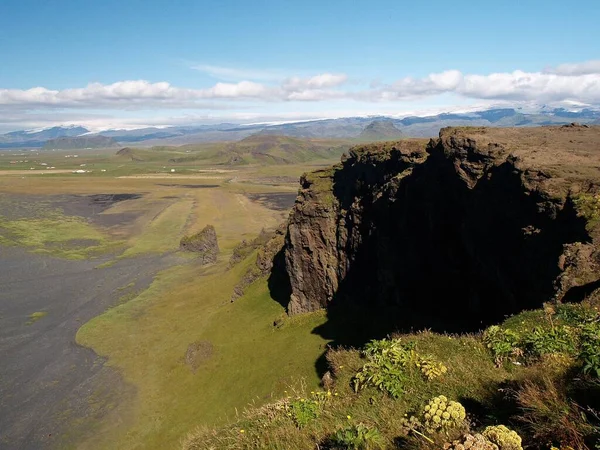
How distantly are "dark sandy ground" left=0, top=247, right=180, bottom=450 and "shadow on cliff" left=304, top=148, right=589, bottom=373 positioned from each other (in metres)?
24.5

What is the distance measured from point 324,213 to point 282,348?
17115 millimetres

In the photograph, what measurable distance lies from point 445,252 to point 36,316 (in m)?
63.3

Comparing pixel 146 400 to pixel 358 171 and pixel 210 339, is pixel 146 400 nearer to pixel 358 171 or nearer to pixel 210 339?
pixel 210 339

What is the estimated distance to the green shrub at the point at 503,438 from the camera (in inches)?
293

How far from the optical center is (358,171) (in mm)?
51562

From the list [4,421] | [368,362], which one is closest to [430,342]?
[368,362]

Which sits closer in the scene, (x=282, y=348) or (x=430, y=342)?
(x=430, y=342)

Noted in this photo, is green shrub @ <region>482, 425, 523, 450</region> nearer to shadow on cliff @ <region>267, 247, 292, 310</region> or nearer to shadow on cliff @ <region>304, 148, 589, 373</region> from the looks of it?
shadow on cliff @ <region>304, 148, 589, 373</region>

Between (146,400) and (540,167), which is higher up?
(540,167)

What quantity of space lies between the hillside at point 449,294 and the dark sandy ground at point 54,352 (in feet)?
76.5

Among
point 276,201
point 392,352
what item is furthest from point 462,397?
point 276,201

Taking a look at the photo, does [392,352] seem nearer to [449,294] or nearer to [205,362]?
[449,294]

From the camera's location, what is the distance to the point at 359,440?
8.77 m

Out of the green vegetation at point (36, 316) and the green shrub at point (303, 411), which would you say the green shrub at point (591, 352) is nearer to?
the green shrub at point (303, 411)
